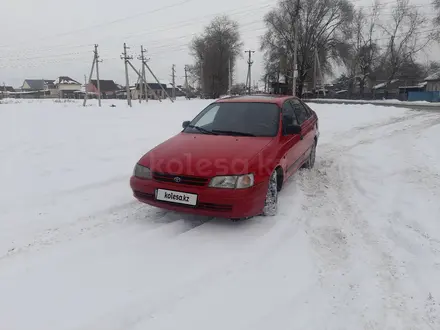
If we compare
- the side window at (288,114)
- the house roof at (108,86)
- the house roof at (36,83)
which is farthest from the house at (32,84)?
the side window at (288,114)

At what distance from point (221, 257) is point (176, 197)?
0.86 m

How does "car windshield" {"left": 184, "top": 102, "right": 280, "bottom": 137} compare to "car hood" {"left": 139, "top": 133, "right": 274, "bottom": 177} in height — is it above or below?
above

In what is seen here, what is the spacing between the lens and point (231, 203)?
3.32m

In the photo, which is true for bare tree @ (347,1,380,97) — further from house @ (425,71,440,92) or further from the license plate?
the license plate

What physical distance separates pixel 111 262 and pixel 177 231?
2.64ft

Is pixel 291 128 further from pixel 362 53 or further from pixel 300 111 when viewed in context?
pixel 362 53

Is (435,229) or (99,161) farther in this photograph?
(99,161)

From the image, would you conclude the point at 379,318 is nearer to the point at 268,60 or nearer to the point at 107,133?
the point at 107,133

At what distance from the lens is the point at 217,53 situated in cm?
5462

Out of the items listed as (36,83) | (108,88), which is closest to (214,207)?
(108,88)

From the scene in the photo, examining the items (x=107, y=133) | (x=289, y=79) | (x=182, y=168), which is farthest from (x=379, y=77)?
(x=182, y=168)

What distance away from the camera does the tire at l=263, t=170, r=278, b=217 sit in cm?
377

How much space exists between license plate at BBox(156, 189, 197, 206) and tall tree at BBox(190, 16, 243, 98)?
5195cm

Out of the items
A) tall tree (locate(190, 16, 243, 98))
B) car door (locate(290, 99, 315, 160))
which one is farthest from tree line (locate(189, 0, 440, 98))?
car door (locate(290, 99, 315, 160))
